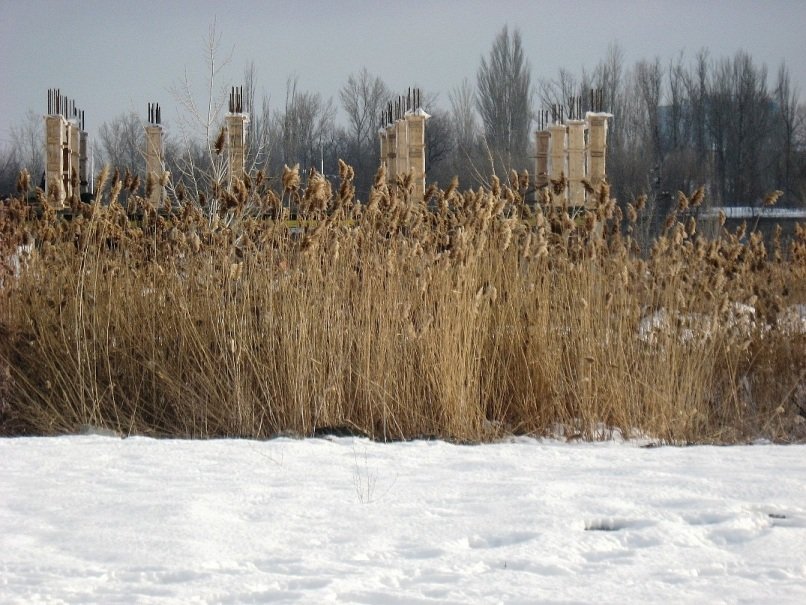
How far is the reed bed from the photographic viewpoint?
5180 mm

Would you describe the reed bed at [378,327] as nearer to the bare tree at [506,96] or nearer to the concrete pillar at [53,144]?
the concrete pillar at [53,144]

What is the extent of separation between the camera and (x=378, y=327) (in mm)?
5289

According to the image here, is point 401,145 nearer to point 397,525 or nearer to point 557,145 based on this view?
point 557,145

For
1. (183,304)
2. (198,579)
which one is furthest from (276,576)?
(183,304)

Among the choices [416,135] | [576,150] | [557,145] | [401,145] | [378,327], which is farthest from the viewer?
[557,145]

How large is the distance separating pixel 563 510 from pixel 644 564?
0.52 m

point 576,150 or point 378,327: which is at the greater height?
point 576,150

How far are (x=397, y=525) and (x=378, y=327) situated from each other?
2.30 m

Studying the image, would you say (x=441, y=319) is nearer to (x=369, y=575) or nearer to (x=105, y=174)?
(x=105, y=174)

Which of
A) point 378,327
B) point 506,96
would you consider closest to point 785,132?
point 506,96

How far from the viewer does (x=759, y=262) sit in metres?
6.64

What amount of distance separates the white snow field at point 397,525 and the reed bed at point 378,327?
864 mm

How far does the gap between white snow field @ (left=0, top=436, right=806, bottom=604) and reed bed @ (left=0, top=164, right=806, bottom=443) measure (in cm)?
86

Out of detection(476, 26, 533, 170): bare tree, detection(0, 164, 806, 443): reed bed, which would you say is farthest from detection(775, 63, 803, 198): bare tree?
detection(0, 164, 806, 443): reed bed
